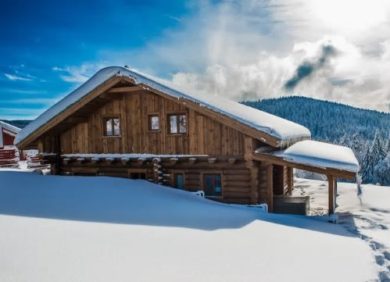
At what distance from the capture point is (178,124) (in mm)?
15375

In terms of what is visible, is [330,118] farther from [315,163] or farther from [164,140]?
[315,163]

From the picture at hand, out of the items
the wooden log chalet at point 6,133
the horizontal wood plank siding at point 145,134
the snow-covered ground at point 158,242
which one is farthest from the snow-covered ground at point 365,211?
the wooden log chalet at point 6,133

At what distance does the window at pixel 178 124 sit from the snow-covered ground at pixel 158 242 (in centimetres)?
408

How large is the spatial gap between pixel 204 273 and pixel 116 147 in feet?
38.3

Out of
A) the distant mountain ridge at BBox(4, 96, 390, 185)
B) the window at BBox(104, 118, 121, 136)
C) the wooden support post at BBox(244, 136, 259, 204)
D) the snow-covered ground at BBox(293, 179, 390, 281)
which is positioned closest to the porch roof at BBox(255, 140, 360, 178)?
the wooden support post at BBox(244, 136, 259, 204)

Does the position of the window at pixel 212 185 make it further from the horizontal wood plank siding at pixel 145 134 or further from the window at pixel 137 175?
the window at pixel 137 175

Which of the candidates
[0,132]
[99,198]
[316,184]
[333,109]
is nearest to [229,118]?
[99,198]

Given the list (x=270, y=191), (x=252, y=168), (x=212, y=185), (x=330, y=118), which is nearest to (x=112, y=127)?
(x=212, y=185)

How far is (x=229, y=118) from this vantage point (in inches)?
526

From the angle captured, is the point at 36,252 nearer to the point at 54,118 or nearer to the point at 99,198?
the point at 99,198

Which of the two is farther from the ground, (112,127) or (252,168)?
(112,127)

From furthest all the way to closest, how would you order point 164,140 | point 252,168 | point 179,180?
point 179,180 → point 164,140 → point 252,168

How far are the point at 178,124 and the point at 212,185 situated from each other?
3264 millimetres

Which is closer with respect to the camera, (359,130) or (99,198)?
(99,198)
